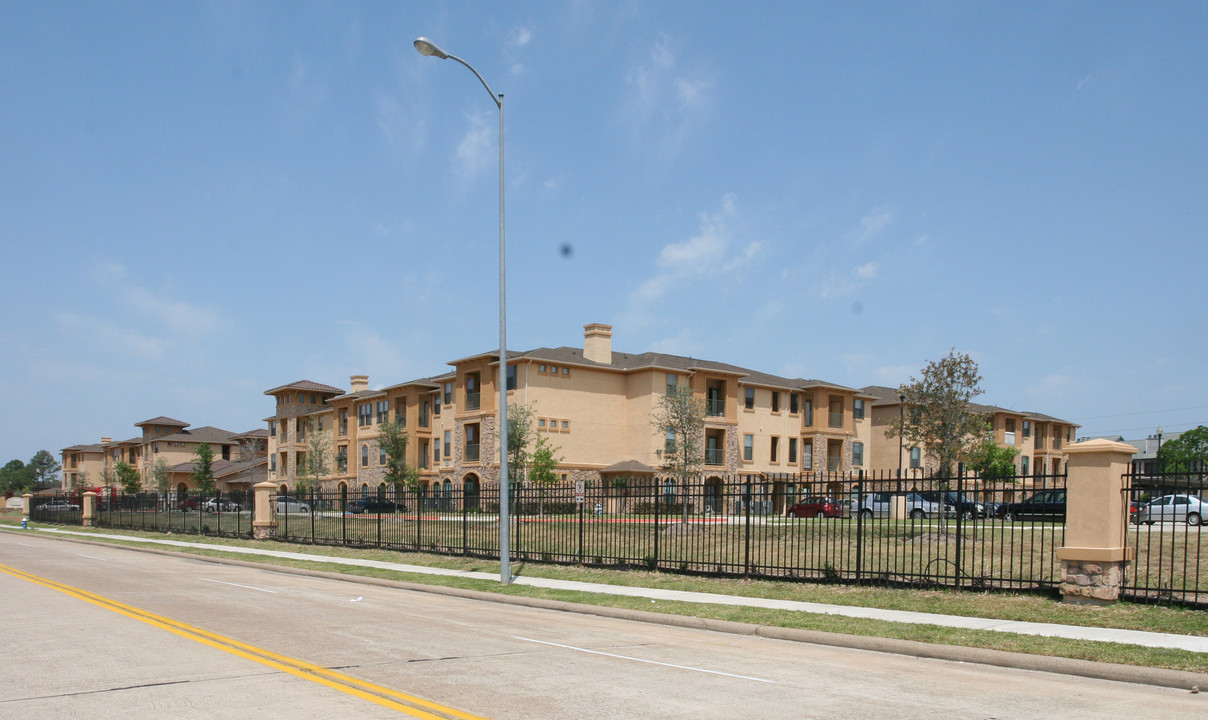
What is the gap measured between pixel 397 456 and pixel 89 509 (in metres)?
18.8

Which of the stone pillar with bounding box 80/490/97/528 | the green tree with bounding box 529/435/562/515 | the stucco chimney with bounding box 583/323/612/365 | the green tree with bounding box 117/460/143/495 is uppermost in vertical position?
the stucco chimney with bounding box 583/323/612/365

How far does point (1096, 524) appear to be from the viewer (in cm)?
1351

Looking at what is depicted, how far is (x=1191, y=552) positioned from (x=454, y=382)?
1946 inches

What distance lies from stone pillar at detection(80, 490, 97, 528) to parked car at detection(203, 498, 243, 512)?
43.1ft

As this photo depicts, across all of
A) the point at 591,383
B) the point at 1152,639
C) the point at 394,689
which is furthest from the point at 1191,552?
the point at 591,383

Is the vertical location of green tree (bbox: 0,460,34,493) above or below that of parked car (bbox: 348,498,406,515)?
below

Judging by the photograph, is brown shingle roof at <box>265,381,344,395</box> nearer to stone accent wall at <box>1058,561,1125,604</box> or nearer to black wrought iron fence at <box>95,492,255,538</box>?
black wrought iron fence at <box>95,492,255,538</box>

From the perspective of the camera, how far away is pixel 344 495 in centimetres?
3098

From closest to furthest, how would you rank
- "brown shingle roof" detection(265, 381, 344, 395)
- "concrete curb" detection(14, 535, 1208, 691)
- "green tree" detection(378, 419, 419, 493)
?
1. "concrete curb" detection(14, 535, 1208, 691)
2. "green tree" detection(378, 419, 419, 493)
3. "brown shingle roof" detection(265, 381, 344, 395)

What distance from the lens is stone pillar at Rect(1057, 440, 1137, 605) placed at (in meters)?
13.4

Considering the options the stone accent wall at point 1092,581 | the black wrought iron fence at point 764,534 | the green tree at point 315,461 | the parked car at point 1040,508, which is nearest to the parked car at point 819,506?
the black wrought iron fence at point 764,534

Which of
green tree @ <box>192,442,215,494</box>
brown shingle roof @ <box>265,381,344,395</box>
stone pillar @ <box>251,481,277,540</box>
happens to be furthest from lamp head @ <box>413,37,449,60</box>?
green tree @ <box>192,442,215,494</box>

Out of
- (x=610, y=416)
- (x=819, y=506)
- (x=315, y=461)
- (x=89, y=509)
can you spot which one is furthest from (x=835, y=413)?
(x=89, y=509)

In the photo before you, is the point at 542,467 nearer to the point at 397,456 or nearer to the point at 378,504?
the point at 397,456
